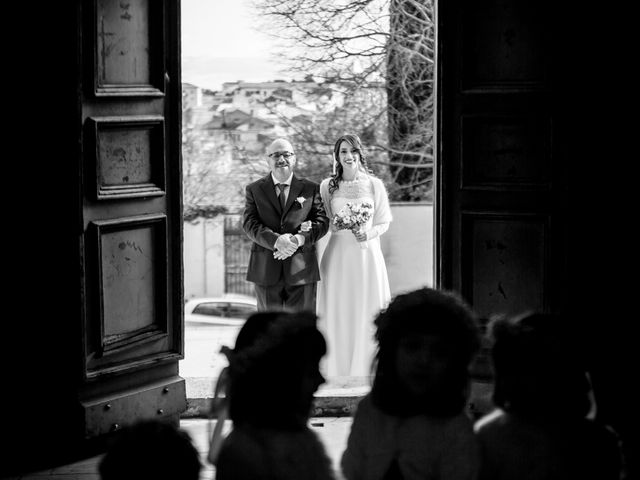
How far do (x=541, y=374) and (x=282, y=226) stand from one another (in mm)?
4154

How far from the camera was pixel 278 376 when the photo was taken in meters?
3.27

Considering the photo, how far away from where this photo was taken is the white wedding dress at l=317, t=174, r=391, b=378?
7711 mm

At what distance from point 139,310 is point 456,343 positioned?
8.75ft

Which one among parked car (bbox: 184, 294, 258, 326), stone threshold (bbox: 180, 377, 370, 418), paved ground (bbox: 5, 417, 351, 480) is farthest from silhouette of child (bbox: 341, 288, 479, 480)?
parked car (bbox: 184, 294, 258, 326)

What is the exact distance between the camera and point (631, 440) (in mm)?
5352

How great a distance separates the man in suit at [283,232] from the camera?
744cm

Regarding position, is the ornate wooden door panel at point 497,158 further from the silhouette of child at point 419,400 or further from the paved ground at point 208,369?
the silhouette of child at point 419,400

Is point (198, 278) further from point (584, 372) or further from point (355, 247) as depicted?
point (584, 372)

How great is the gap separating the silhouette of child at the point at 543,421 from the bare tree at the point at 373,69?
38.0ft

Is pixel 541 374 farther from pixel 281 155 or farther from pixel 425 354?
pixel 281 155

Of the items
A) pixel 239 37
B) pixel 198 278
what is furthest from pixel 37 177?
pixel 198 278

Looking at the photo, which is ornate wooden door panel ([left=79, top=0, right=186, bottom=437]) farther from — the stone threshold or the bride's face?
the bride's face

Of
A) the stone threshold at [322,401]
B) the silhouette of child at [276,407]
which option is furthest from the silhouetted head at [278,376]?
the stone threshold at [322,401]

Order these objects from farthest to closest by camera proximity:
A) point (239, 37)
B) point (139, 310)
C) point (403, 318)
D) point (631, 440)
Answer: point (239, 37) → point (139, 310) → point (631, 440) → point (403, 318)
